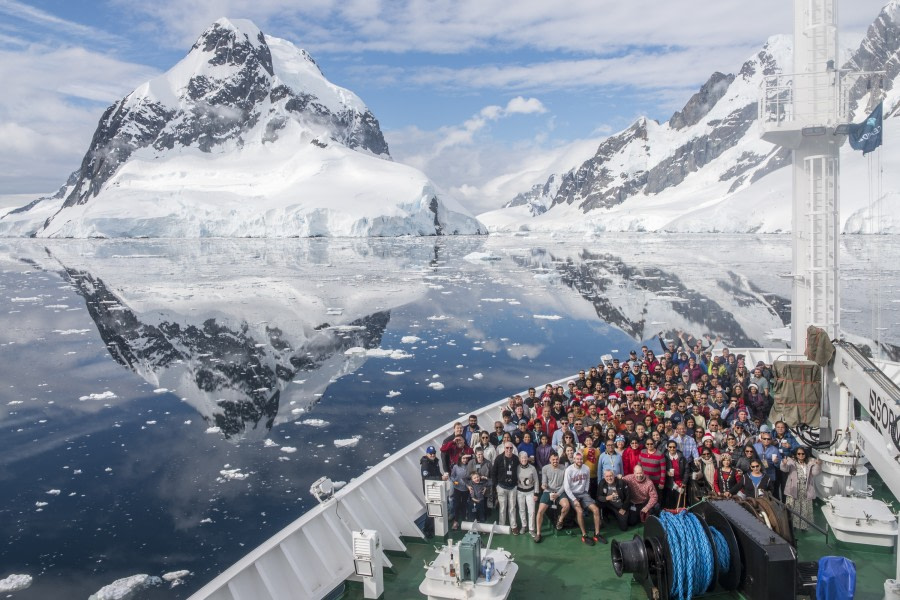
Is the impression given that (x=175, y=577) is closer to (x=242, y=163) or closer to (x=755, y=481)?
(x=755, y=481)

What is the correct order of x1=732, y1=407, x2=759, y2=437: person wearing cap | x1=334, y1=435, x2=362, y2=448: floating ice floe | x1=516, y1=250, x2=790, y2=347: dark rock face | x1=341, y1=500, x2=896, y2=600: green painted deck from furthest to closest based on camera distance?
1. x1=516, y1=250, x2=790, y2=347: dark rock face
2. x1=334, y1=435, x2=362, y2=448: floating ice floe
3. x1=732, y1=407, x2=759, y2=437: person wearing cap
4. x1=341, y1=500, x2=896, y2=600: green painted deck

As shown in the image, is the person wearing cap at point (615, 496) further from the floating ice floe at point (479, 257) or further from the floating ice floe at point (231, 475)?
the floating ice floe at point (479, 257)

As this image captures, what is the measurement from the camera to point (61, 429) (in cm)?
1514

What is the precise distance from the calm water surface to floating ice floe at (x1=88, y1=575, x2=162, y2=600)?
190 mm

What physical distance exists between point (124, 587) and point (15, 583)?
1419mm

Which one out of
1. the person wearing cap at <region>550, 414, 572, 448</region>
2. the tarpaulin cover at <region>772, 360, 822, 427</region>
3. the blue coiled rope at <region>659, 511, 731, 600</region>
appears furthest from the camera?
the tarpaulin cover at <region>772, 360, 822, 427</region>

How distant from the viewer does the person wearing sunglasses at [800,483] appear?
25.4ft

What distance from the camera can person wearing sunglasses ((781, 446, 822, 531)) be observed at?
25.4ft

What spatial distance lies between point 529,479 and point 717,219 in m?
124

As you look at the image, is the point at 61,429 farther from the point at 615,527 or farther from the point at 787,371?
the point at 787,371

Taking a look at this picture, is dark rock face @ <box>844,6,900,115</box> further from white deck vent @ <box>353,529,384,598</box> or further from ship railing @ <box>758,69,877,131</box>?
white deck vent @ <box>353,529,384,598</box>

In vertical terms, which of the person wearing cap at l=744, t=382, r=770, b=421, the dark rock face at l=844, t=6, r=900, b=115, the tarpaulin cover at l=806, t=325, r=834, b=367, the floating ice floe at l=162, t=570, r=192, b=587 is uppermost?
the dark rock face at l=844, t=6, r=900, b=115

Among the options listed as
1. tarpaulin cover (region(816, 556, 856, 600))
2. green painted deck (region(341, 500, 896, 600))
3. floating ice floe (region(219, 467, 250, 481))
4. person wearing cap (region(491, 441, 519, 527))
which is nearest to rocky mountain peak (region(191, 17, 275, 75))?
floating ice floe (region(219, 467, 250, 481))

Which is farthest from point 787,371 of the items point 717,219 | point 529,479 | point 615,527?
point 717,219
